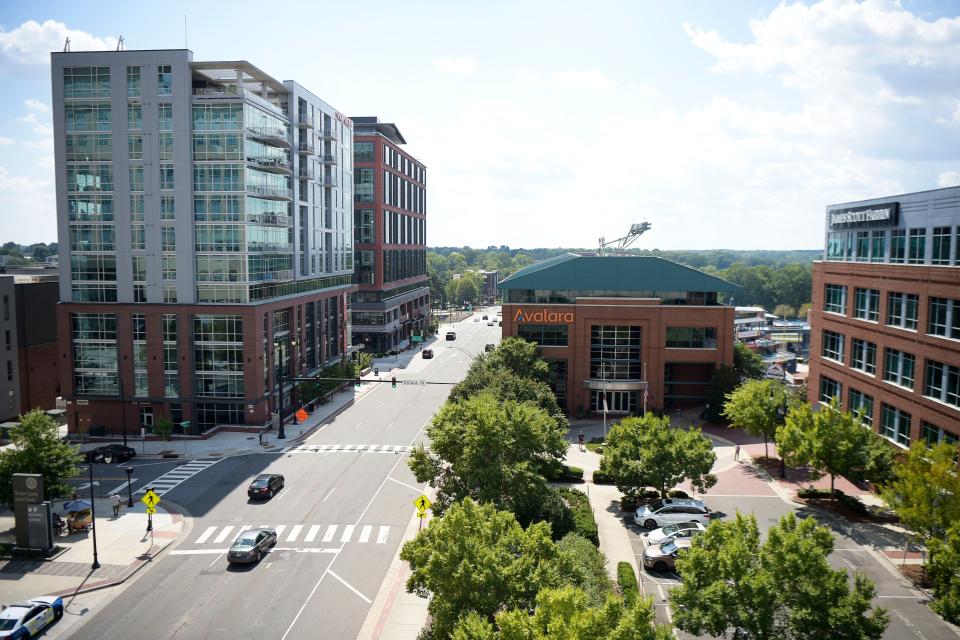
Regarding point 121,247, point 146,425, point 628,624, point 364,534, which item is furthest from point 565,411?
point 628,624

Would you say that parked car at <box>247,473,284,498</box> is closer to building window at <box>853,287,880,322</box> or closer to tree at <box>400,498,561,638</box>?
tree at <box>400,498,561,638</box>

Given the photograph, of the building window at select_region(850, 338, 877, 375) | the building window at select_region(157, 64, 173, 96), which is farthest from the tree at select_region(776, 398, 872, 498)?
the building window at select_region(157, 64, 173, 96)

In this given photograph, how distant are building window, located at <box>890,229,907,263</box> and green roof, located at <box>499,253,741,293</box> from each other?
22.9 meters

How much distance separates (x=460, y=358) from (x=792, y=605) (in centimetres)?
8800

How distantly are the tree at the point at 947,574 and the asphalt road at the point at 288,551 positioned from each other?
22857 millimetres

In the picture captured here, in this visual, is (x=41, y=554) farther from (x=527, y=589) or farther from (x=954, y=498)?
(x=954, y=498)

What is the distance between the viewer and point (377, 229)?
4190 inches

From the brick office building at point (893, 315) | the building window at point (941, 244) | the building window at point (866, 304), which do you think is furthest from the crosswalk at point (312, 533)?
the building window at point (866, 304)

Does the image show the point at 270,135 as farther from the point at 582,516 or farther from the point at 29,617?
the point at 29,617

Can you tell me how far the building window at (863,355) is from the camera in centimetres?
4956

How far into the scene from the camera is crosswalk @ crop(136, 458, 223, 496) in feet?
153

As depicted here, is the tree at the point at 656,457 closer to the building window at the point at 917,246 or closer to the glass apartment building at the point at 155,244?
Answer: the building window at the point at 917,246

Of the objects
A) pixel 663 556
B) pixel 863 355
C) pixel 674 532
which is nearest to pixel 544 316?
pixel 863 355

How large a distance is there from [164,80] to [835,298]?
60.4 metres
